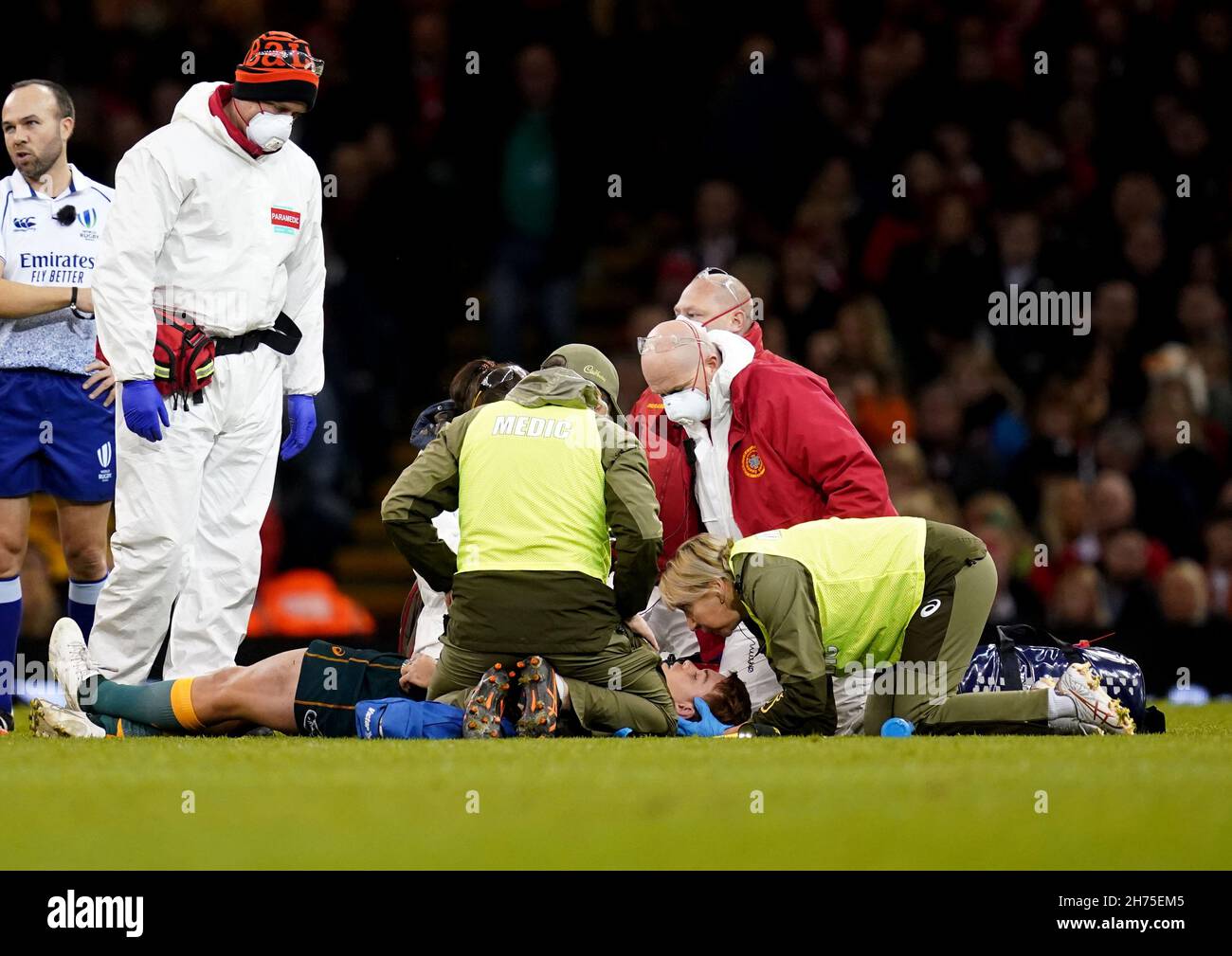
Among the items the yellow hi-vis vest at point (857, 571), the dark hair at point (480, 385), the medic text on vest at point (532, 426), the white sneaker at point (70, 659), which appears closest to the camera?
the yellow hi-vis vest at point (857, 571)

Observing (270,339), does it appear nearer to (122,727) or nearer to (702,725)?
(122,727)

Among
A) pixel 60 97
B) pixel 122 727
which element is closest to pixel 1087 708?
pixel 122 727

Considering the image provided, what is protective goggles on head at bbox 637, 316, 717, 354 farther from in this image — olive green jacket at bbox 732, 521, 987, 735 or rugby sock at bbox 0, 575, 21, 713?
rugby sock at bbox 0, 575, 21, 713

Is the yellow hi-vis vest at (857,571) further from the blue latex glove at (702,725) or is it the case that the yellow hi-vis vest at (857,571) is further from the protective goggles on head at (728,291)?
the protective goggles on head at (728,291)

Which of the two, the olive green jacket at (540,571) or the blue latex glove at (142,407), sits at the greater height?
the blue latex glove at (142,407)

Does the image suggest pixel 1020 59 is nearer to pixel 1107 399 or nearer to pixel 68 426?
pixel 1107 399

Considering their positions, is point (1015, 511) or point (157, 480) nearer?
point (157, 480)

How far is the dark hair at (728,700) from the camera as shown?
23.6 feet

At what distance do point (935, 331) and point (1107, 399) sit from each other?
1159 millimetres

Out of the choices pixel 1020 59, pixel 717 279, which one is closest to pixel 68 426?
pixel 717 279

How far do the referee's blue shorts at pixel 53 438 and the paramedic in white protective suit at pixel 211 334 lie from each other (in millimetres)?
479

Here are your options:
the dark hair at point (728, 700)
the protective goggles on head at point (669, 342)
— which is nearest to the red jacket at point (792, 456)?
the protective goggles on head at point (669, 342)

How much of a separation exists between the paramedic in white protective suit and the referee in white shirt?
0.48m

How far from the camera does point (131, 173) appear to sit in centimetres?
741
